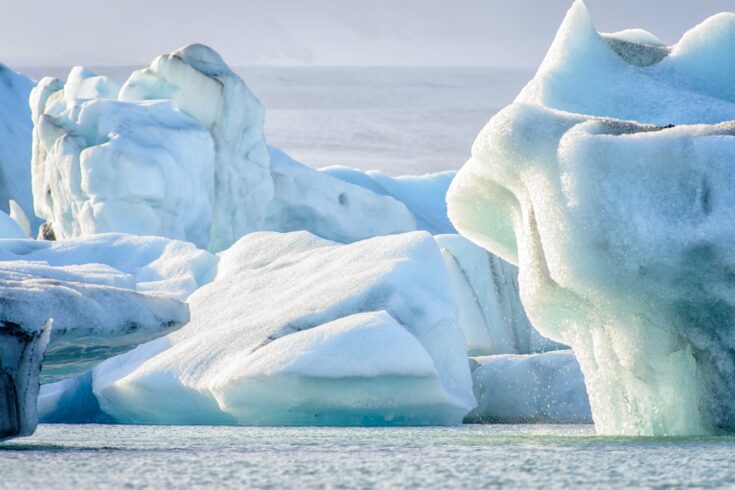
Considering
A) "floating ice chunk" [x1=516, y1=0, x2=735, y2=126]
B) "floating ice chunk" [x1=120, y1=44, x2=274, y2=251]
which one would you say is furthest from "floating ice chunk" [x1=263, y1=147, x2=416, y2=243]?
"floating ice chunk" [x1=516, y1=0, x2=735, y2=126]

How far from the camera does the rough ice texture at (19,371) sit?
195 inches

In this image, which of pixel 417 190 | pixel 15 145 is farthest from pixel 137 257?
pixel 417 190

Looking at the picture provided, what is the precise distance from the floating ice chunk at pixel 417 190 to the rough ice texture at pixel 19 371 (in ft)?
66.1

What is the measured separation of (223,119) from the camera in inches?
721

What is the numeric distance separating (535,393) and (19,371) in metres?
5.94

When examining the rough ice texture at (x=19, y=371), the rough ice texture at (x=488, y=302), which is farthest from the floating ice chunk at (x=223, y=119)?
the rough ice texture at (x=19, y=371)

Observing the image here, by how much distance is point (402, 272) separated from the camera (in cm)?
923

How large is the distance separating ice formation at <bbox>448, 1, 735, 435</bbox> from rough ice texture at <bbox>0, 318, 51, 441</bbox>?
2437 millimetres

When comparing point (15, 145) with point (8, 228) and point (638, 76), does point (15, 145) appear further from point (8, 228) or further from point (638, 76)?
point (638, 76)

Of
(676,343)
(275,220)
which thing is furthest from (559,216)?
(275,220)

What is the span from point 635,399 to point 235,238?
510 inches

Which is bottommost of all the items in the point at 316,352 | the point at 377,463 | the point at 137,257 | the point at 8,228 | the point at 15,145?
the point at 377,463

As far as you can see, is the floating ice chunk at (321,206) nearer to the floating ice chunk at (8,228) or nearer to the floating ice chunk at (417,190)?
the floating ice chunk at (417,190)

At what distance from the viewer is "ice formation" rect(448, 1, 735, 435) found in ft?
18.7
